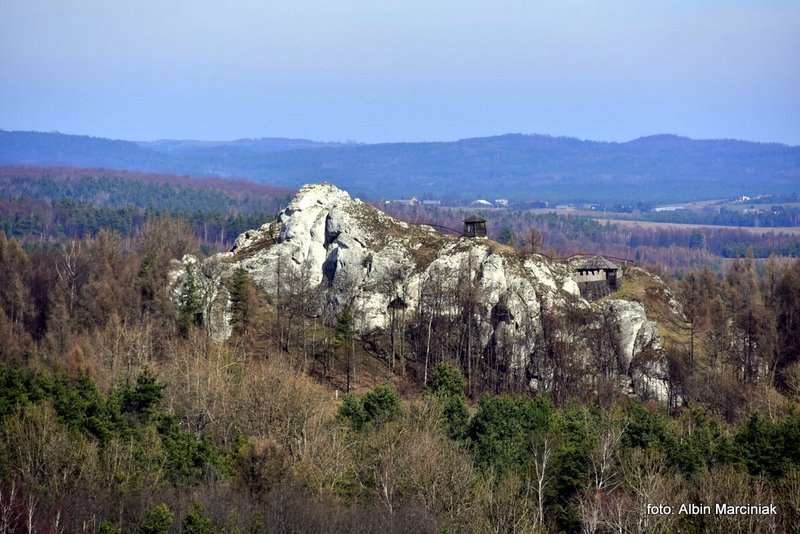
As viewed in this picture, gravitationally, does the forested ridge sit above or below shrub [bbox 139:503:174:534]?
below

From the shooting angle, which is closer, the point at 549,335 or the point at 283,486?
the point at 283,486

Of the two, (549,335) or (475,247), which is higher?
(475,247)

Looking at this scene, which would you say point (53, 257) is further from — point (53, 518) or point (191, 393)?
point (53, 518)

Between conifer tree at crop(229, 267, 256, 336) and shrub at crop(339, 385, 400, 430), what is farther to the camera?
conifer tree at crop(229, 267, 256, 336)

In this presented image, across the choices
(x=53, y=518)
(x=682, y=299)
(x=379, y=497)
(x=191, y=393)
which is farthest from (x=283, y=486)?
(x=682, y=299)

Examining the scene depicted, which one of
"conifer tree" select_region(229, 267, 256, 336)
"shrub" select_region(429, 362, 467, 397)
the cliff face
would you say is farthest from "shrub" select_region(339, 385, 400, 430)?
"conifer tree" select_region(229, 267, 256, 336)

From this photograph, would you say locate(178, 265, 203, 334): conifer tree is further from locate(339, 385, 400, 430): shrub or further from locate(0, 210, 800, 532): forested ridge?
locate(339, 385, 400, 430): shrub

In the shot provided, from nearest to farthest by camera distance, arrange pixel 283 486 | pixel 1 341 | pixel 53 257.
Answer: pixel 283 486 < pixel 1 341 < pixel 53 257
